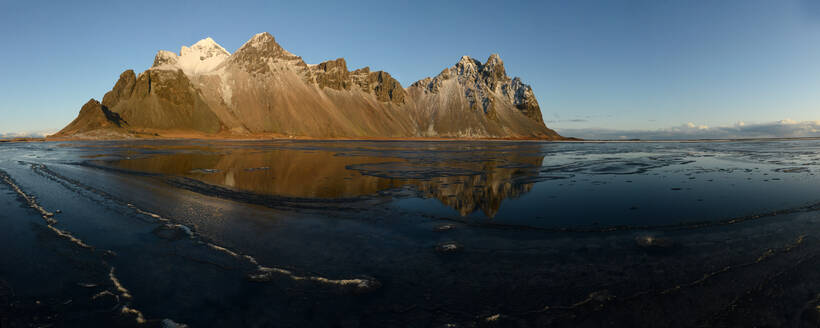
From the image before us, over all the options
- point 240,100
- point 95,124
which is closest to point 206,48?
point 240,100

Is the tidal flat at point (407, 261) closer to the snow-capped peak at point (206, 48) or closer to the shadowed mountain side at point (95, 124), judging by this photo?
the shadowed mountain side at point (95, 124)

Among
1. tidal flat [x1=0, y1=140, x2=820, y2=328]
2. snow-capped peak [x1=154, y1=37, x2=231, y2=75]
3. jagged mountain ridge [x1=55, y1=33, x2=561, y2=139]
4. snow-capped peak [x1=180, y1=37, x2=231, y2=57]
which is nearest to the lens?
tidal flat [x1=0, y1=140, x2=820, y2=328]

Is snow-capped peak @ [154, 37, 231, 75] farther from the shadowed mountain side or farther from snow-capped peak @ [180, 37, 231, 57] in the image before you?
the shadowed mountain side

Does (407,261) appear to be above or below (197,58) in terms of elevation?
below

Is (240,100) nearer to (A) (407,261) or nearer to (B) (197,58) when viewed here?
(B) (197,58)

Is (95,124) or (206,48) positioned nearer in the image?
(95,124)

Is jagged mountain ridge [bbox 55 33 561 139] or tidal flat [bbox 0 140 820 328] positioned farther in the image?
jagged mountain ridge [bbox 55 33 561 139]

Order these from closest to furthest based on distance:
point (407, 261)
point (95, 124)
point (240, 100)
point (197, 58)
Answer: point (407, 261), point (95, 124), point (240, 100), point (197, 58)

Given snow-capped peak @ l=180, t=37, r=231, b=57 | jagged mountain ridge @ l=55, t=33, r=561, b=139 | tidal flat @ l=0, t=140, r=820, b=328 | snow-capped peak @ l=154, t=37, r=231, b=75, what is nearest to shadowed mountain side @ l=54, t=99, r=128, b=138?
jagged mountain ridge @ l=55, t=33, r=561, b=139

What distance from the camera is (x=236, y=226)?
29.5 feet

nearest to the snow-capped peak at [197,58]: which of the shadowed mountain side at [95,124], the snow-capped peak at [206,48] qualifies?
the snow-capped peak at [206,48]

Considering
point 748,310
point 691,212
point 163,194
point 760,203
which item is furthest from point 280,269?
point 760,203

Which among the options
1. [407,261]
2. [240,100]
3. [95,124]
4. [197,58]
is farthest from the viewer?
[197,58]

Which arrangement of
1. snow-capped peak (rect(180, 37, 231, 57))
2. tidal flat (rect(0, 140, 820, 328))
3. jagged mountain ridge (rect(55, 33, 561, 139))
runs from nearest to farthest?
tidal flat (rect(0, 140, 820, 328))
jagged mountain ridge (rect(55, 33, 561, 139))
snow-capped peak (rect(180, 37, 231, 57))
